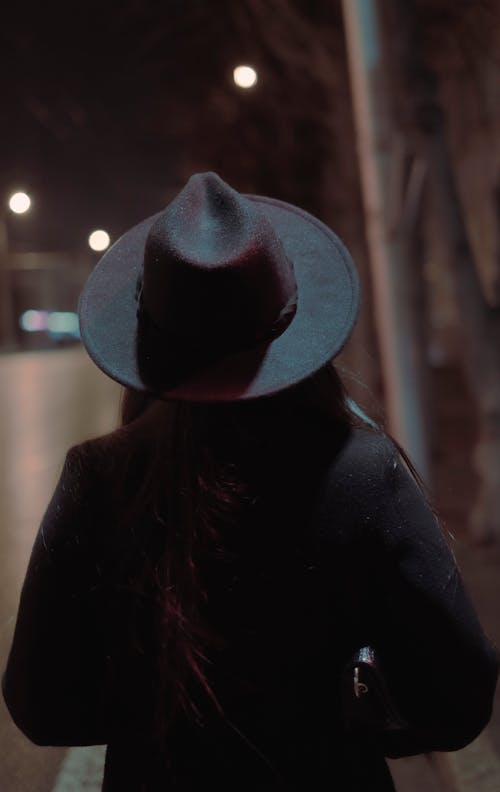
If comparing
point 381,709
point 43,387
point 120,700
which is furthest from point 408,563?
point 43,387

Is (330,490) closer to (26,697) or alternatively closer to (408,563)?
(408,563)

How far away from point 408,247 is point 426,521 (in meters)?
6.30

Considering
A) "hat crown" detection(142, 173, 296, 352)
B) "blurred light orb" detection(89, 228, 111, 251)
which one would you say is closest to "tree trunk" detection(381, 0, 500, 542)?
"blurred light orb" detection(89, 228, 111, 251)

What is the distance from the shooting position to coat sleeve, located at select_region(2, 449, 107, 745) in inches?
→ 59.2

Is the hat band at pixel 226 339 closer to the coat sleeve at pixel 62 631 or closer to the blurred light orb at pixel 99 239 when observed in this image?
the coat sleeve at pixel 62 631

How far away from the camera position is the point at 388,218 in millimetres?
7227

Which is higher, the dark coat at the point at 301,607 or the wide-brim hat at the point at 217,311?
the wide-brim hat at the point at 217,311

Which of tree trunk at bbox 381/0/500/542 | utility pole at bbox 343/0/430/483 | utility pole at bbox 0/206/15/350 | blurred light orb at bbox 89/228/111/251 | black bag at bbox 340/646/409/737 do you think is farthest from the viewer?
utility pole at bbox 0/206/15/350

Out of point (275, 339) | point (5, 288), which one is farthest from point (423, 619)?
point (5, 288)

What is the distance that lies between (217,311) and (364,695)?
0.58 m

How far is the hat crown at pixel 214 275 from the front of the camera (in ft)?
4.78

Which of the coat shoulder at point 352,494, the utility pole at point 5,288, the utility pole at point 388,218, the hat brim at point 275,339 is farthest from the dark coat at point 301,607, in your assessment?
the utility pole at point 5,288

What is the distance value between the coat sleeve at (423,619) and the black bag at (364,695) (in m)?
0.04

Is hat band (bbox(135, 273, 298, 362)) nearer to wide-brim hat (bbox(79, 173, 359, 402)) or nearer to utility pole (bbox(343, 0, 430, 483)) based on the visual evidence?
wide-brim hat (bbox(79, 173, 359, 402))
